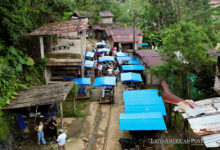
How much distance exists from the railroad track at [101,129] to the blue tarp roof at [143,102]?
2.06 meters

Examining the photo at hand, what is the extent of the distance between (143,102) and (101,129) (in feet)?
10.2

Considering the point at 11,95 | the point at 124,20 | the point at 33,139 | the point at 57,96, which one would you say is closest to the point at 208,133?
the point at 57,96

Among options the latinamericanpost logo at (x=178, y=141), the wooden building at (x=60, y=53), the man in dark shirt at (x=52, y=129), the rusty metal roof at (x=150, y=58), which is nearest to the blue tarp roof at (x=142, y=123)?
the latinamericanpost logo at (x=178, y=141)

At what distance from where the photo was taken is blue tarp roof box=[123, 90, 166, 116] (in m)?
11.2

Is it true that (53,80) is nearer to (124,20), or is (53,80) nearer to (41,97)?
(41,97)

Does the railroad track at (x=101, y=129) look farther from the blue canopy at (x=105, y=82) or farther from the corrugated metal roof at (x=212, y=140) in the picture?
the corrugated metal roof at (x=212, y=140)

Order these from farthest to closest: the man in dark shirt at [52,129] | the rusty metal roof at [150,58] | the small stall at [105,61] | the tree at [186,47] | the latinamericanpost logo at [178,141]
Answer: the small stall at [105,61]
the rusty metal roof at [150,58]
the tree at [186,47]
the man in dark shirt at [52,129]
the latinamericanpost logo at [178,141]

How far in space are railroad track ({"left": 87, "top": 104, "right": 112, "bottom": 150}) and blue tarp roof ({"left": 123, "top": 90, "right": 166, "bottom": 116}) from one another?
206cm

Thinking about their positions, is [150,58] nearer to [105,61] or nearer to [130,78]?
[130,78]

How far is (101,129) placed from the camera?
1214cm

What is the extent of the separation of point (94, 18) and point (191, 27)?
111ft

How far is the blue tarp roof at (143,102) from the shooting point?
11164mm

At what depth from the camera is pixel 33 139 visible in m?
9.98

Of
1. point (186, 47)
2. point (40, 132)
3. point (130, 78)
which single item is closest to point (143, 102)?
point (186, 47)
